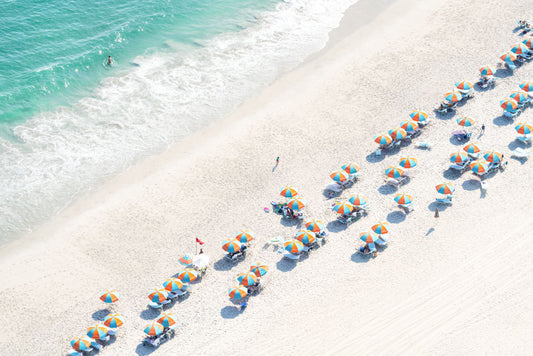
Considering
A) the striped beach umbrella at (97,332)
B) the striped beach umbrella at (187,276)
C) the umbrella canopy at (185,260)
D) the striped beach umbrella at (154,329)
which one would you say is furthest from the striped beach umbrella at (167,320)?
the umbrella canopy at (185,260)

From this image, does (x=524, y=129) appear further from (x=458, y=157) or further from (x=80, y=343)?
(x=80, y=343)

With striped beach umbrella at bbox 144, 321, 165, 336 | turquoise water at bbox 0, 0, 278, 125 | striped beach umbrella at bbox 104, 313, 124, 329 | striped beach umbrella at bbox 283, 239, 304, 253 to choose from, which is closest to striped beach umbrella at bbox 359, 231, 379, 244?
striped beach umbrella at bbox 283, 239, 304, 253

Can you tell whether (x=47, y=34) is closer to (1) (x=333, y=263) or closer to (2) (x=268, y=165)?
(2) (x=268, y=165)

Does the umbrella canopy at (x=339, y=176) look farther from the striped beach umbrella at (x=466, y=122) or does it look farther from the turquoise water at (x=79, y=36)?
the turquoise water at (x=79, y=36)

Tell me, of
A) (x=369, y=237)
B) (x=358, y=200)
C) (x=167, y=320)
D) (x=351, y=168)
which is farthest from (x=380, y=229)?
(x=167, y=320)

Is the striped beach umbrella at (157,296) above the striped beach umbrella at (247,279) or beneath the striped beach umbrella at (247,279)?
beneath
